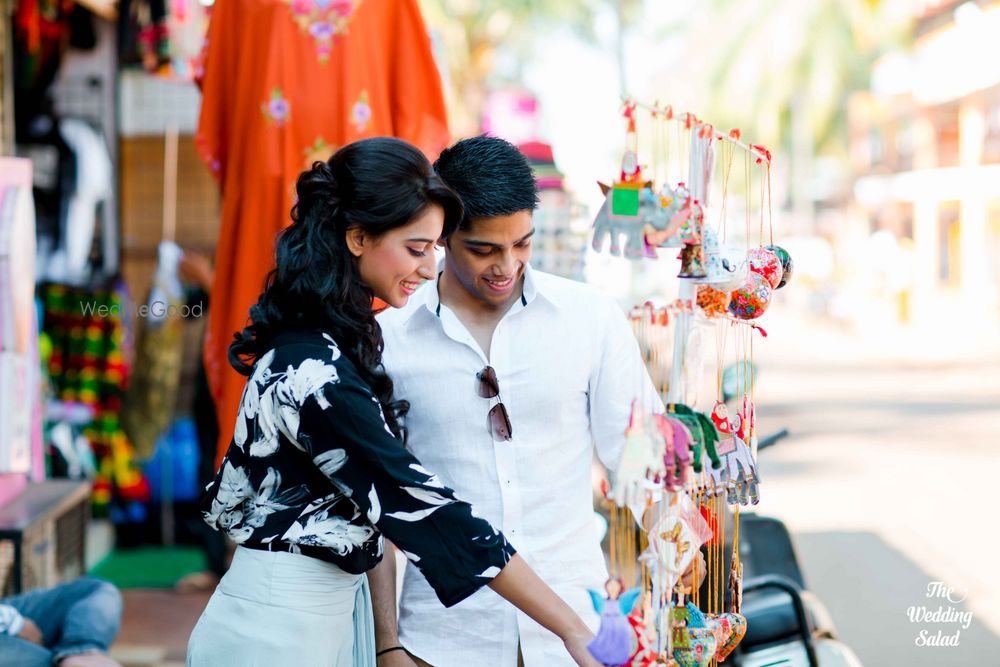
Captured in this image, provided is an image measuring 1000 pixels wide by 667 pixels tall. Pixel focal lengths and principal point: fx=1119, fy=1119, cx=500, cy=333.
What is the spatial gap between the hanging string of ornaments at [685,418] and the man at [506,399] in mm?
146

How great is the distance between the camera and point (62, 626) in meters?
2.92

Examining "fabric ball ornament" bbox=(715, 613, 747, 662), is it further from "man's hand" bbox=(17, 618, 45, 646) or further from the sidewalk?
the sidewalk

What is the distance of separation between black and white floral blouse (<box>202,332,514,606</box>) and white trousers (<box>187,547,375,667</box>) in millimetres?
30

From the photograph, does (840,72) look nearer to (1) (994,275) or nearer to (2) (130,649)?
(1) (994,275)

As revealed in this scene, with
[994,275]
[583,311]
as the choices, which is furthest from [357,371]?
[994,275]

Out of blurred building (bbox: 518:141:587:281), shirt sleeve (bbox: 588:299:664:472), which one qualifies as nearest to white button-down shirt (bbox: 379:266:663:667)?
shirt sleeve (bbox: 588:299:664:472)

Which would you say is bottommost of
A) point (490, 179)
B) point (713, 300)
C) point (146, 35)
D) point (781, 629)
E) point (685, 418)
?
point (781, 629)

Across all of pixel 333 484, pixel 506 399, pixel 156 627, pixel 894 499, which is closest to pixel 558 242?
pixel 156 627

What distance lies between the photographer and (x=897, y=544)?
20.5 feet

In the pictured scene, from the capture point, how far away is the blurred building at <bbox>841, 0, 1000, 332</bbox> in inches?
792

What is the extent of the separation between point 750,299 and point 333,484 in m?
0.73

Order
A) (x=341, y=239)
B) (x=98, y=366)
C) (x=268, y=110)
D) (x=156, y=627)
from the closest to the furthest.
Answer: (x=341, y=239) < (x=268, y=110) < (x=156, y=627) < (x=98, y=366)

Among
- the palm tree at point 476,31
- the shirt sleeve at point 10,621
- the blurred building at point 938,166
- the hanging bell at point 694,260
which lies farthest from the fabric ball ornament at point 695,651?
the blurred building at point 938,166

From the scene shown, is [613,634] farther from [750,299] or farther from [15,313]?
[15,313]
